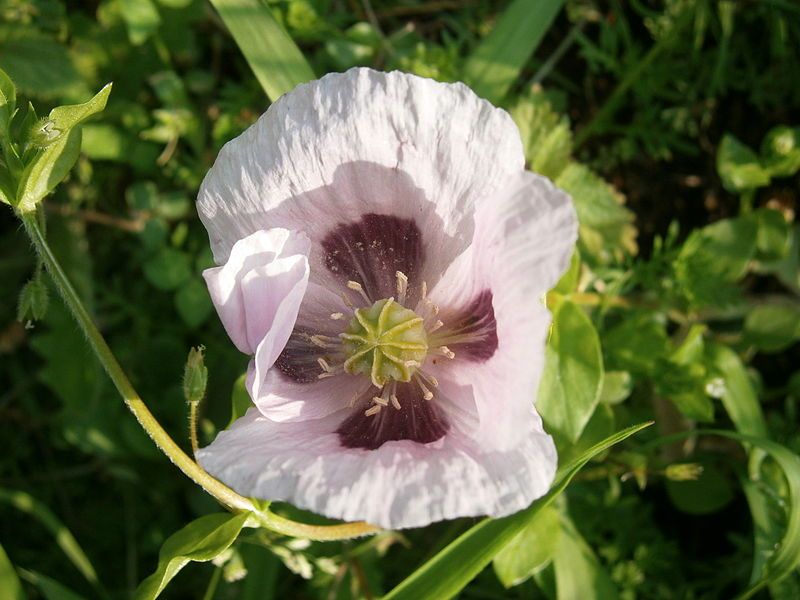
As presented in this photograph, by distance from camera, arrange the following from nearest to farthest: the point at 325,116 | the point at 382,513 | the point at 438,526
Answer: the point at 382,513 < the point at 325,116 < the point at 438,526

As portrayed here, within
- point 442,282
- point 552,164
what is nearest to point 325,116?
point 442,282

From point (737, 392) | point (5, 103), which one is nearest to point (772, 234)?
point (737, 392)

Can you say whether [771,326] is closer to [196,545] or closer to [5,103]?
[196,545]

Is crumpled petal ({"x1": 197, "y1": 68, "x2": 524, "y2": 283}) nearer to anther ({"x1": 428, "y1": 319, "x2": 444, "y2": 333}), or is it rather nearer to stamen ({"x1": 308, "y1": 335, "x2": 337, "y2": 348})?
anther ({"x1": 428, "y1": 319, "x2": 444, "y2": 333})

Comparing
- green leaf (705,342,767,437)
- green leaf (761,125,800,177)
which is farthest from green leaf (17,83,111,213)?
green leaf (761,125,800,177)

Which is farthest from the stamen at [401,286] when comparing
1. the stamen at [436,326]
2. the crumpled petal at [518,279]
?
the crumpled petal at [518,279]

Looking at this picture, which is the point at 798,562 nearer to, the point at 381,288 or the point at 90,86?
the point at 381,288
